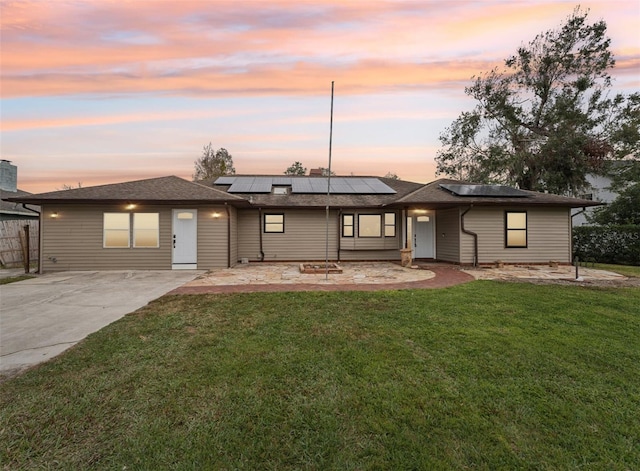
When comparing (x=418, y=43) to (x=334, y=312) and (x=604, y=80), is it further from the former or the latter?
(x=604, y=80)

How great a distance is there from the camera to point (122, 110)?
1226 cm

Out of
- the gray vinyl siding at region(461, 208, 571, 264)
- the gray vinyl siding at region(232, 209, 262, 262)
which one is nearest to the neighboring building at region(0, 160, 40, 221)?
the gray vinyl siding at region(232, 209, 262, 262)

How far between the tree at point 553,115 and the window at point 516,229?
8.94 metres

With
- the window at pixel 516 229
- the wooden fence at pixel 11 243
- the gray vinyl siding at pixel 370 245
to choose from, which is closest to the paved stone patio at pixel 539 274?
the window at pixel 516 229

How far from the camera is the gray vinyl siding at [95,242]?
34.3ft

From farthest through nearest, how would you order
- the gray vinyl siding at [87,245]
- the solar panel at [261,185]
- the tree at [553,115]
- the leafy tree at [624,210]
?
the tree at [553,115] → the leafy tree at [624,210] → the solar panel at [261,185] → the gray vinyl siding at [87,245]

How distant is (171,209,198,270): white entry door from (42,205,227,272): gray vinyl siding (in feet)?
0.50

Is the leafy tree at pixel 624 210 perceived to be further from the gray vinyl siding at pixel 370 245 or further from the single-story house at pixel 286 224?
the gray vinyl siding at pixel 370 245

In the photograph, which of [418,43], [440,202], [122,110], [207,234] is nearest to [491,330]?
[440,202]

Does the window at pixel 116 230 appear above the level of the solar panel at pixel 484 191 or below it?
below

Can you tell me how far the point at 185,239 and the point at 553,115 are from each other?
72.4 ft

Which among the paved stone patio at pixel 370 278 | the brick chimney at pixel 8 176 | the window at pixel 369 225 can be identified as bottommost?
the paved stone patio at pixel 370 278

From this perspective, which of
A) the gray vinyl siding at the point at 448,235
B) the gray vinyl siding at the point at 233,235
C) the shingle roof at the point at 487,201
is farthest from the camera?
the gray vinyl siding at the point at 448,235

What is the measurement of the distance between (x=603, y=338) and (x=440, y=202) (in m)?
7.61
